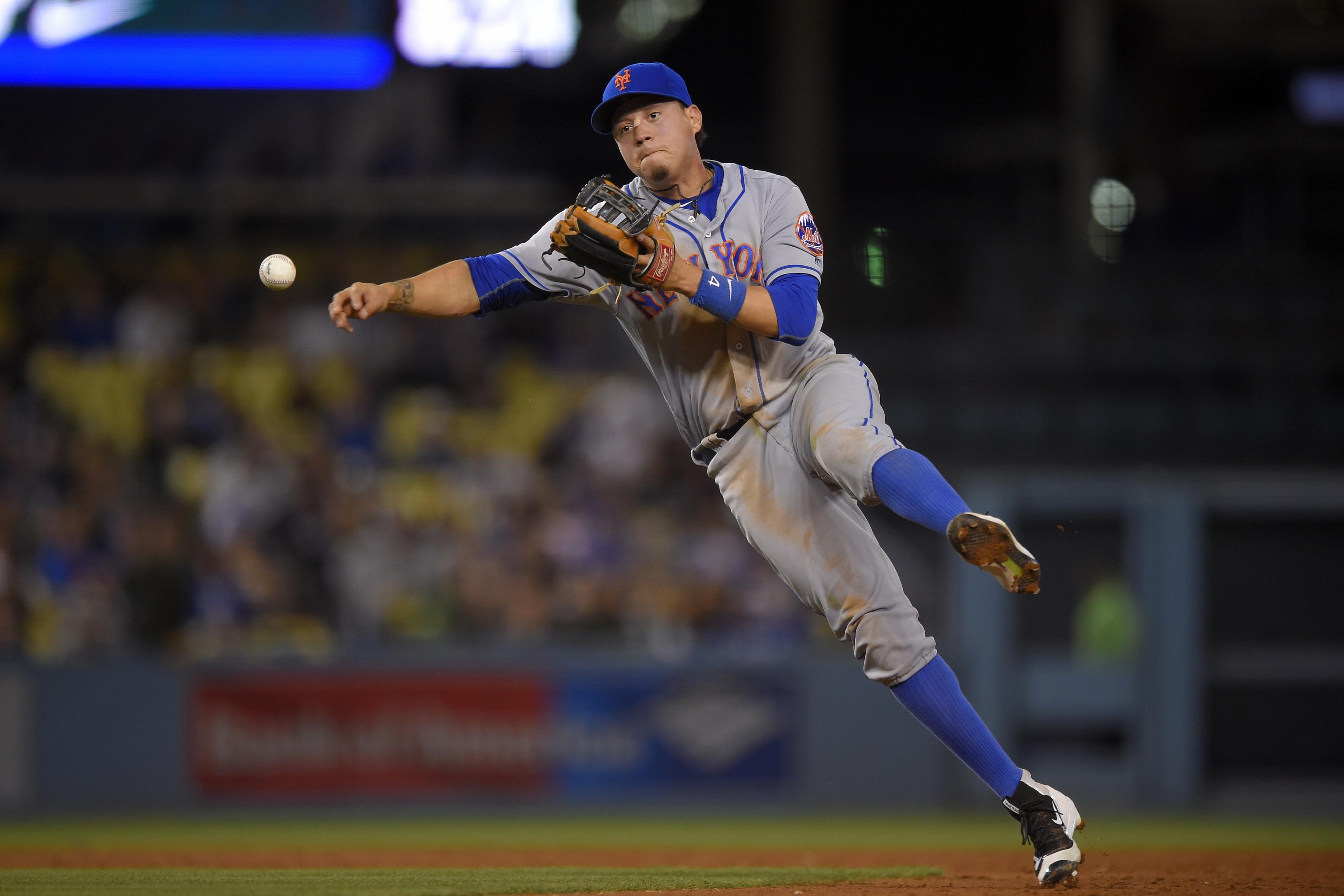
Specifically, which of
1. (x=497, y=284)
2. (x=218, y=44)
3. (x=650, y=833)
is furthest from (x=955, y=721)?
(x=218, y=44)

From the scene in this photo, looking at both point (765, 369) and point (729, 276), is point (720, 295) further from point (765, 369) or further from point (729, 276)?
point (765, 369)

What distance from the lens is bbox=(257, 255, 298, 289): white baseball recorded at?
12.6ft

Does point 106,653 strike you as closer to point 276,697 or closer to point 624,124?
point 276,697

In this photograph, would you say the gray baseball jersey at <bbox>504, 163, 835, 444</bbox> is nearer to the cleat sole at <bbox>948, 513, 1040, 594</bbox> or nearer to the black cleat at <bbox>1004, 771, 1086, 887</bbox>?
the cleat sole at <bbox>948, 513, 1040, 594</bbox>

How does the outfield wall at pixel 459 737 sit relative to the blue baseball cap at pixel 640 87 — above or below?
below

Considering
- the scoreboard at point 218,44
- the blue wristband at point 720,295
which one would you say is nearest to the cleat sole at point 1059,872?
the blue wristband at point 720,295

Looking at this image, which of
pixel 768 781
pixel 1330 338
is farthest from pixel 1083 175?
pixel 768 781

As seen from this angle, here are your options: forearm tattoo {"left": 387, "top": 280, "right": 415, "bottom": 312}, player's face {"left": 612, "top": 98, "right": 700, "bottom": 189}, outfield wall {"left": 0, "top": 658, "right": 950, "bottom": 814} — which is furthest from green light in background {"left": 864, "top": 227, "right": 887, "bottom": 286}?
outfield wall {"left": 0, "top": 658, "right": 950, "bottom": 814}

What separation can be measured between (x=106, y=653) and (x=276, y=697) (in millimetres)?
1110

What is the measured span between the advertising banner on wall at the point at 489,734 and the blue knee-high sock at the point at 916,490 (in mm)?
5828

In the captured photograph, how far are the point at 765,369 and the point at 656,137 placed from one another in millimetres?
737

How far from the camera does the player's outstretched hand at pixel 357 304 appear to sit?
3910 mm

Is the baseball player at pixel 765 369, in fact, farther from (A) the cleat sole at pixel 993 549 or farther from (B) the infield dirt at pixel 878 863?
(B) the infield dirt at pixel 878 863

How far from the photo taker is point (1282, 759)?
9609 millimetres
